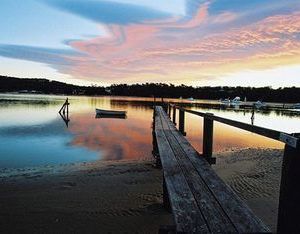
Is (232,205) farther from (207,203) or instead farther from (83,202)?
(83,202)

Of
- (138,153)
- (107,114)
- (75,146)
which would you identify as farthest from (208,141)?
(107,114)

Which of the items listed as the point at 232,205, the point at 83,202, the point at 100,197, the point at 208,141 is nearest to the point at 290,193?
the point at 232,205

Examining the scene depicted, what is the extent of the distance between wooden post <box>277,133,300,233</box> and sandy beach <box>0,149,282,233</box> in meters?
4.32

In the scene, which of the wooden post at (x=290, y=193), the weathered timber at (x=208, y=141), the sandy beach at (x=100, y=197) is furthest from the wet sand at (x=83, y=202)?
the wooden post at (x=290, y=193)

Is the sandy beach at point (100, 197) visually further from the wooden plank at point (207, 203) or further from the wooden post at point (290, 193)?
the wooden post at point (290, 193)

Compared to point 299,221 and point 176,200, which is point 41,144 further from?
point 299,221

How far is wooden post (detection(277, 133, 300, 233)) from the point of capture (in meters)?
2.05

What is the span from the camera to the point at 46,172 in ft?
39.3

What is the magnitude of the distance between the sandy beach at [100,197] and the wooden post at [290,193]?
4322mm

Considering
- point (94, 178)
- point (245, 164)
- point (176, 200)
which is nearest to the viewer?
point (176, 200)

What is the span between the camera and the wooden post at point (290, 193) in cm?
205

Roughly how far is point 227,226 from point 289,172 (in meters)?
1.11

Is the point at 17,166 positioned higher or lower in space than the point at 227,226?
lower

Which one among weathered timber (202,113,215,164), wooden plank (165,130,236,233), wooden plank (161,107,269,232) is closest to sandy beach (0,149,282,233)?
weathered timber (202,113,215,164)
